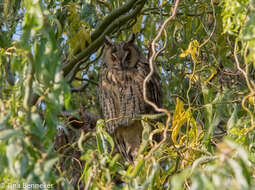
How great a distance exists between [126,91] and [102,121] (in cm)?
110

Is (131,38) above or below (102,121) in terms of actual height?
above

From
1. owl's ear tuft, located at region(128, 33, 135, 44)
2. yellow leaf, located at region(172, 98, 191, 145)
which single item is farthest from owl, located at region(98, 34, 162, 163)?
yellow leaf, located at region(172, 98, 191, 145)

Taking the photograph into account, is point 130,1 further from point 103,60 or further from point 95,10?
point 103,60

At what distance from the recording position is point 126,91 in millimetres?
3049

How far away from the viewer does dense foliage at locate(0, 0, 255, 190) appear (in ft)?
3.97

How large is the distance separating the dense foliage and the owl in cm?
15

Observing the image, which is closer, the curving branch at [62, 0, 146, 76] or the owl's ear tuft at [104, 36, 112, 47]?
the curving branch at [62, 0, 146, 76]

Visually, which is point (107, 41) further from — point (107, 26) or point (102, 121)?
point (102, 121)

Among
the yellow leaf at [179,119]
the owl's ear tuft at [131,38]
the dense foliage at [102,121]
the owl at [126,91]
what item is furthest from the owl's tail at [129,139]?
the yellow leaf at [179,119]

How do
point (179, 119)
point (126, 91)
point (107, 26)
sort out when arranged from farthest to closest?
point (126, 91)
point (107, 26)
point (179, 119)

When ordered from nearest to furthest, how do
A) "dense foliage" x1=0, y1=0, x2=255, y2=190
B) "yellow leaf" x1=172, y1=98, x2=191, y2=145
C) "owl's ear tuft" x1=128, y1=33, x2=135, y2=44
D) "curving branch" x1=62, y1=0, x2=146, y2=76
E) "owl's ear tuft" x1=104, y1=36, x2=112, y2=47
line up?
"dense foliage" x1=0, y1=0, x2=255, y2=190
"yellow leaf" x1=172, y1=98, x2=191, y2=145
"curving branch" x1=62, y1=0, x2=146, y2=76
"owl's ear tuft" x1=104, y1=36, x2=112, y2=47
"owl's ear tuft" x1=128, y1=33, x2=135, y2=44

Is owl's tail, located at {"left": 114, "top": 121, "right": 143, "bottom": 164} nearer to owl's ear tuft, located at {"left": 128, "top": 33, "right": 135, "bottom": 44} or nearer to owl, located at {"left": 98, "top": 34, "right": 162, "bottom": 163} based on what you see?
owl, located at {"left": 98, "top": 34, "right": 162, "bottom": 163}

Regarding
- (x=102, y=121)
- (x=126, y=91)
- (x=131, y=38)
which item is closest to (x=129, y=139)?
(x=126, y=91)

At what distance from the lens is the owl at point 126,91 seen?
3.01 m
